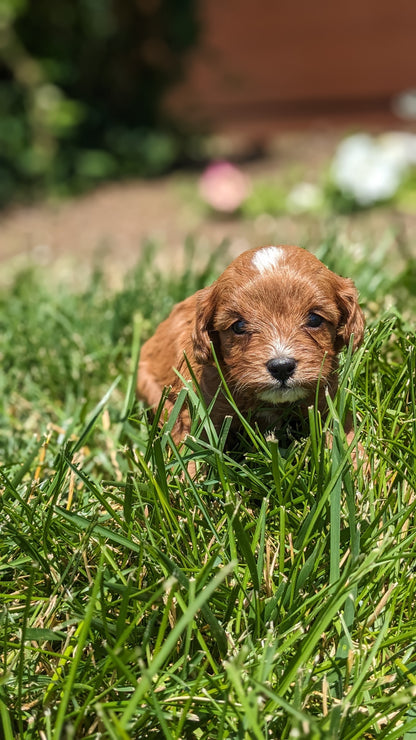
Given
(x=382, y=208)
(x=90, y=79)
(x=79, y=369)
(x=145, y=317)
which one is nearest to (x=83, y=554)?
(x=79, y=369)

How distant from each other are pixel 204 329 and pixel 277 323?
1.00ft

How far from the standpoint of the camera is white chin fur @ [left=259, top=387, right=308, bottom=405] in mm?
2504

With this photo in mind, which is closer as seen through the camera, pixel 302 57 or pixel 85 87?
pixel 85 87

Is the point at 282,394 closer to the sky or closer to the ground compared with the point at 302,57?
closer to the ground

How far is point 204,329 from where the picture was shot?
9.01 feet

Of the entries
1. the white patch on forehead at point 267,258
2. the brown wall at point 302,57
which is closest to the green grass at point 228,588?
the white patch on forehead at point 267,258

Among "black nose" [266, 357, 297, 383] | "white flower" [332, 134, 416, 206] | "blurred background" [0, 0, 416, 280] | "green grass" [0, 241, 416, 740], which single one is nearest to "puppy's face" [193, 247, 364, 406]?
"black nose" [266, 357, 297, 383]

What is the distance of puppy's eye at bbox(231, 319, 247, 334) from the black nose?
0.70 ft

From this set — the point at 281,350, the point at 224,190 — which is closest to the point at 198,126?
the point at 224,190

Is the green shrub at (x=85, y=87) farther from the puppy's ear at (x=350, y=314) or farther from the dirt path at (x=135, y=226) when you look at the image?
the puppy's ear at (x=350, y=314)

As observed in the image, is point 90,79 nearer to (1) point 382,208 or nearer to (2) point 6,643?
(1) point 382,208

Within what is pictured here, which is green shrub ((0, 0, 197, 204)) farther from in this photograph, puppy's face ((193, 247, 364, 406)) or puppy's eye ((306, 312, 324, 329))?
puppy's eye ((306, 312, 324, 329))

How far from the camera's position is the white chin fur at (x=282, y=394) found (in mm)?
2504

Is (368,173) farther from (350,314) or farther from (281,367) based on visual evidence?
(281,367)
